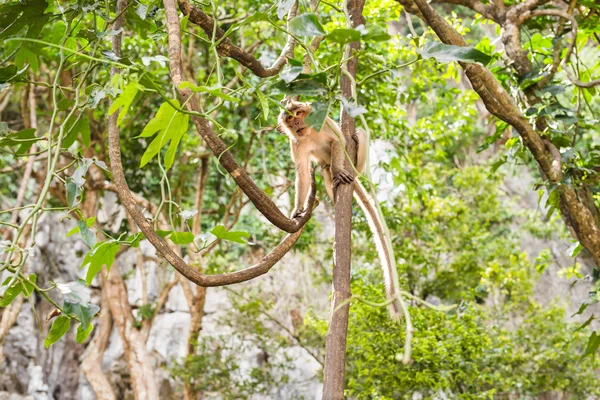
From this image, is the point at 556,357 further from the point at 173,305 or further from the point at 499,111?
the point at 173,305

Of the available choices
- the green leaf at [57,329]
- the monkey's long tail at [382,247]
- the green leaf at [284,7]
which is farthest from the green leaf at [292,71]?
the green leaf at [57,329]

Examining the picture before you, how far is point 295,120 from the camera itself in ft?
7.86

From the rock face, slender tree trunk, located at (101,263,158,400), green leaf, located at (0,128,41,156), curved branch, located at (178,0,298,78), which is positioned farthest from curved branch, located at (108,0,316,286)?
the rock face

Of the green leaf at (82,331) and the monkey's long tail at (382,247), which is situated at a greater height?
the monkey's long tail at (382,247)

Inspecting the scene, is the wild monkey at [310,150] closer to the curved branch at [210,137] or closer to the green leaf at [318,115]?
the curved branch at [210,137]

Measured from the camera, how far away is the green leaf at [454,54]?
36.9 inches

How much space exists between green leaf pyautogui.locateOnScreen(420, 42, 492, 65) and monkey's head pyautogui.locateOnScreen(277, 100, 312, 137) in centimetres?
123

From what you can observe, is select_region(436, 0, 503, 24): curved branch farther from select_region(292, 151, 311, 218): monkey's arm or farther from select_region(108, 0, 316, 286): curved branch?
select_region(108, 0, 316, 286): curved branch

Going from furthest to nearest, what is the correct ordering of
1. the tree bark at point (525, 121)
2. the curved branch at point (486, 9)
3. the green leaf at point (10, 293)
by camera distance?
the curved branch at point (486, 9) < the tree bark at point (525, 121) < the green leaf at point (10, 293)

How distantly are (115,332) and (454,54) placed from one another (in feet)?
27.6

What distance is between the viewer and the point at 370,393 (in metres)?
4.02

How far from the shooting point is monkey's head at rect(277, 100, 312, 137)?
221 cm

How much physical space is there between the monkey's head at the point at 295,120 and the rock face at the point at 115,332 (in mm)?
4609

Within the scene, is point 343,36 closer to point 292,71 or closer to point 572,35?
point 292,71
